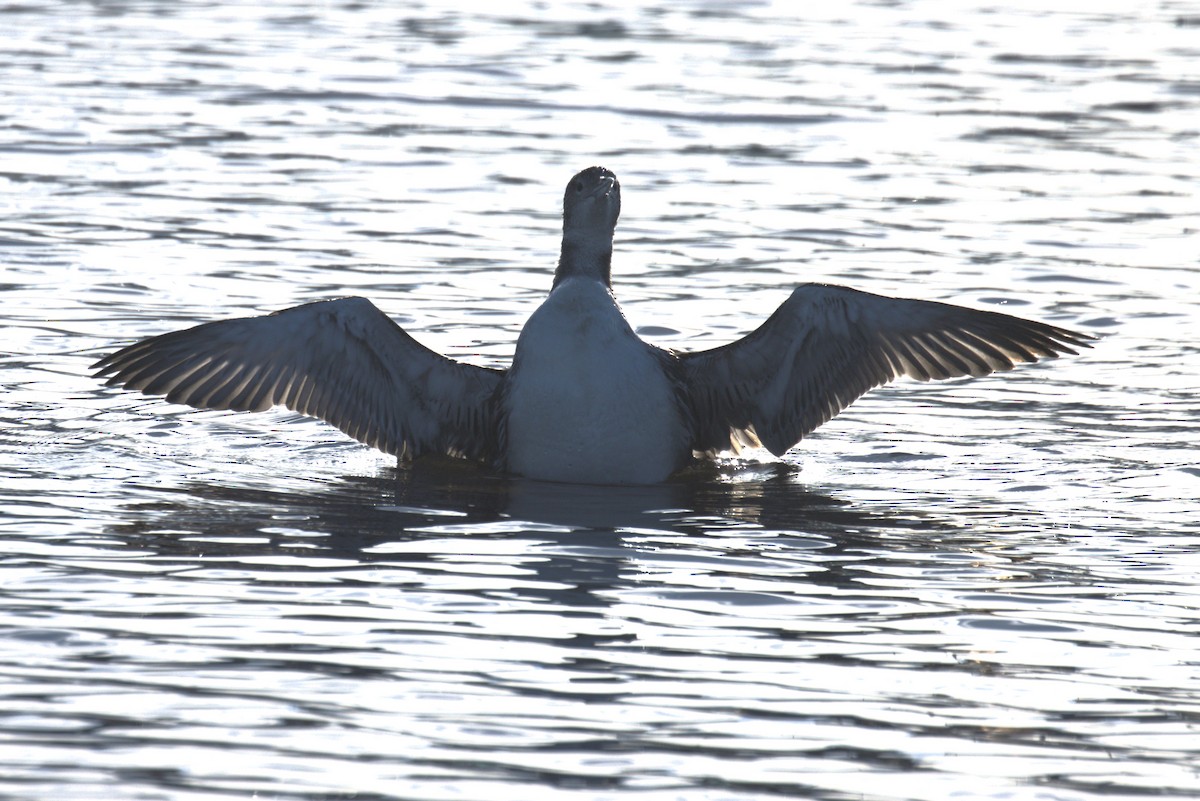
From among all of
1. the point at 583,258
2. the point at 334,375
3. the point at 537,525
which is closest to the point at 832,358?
the point at 583,258

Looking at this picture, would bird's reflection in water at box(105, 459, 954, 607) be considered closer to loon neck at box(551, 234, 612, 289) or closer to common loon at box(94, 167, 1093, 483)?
common loon at box(94, 167, 1093, 483)

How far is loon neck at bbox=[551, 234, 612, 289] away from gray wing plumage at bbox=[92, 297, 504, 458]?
61 centimetres

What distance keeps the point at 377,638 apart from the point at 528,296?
6.64 m

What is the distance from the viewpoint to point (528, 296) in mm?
13008

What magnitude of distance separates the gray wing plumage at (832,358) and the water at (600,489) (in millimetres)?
302

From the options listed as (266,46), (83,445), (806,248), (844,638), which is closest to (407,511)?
(83,445)

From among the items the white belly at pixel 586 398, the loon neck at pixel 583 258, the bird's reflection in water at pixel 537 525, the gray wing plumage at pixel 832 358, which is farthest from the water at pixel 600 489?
the loon neck at pixel 583 258

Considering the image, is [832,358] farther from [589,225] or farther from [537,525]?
[537,525]

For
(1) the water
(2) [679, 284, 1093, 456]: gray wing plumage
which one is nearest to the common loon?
(2) [679, 284, 1093, 456]: gray wing plumage

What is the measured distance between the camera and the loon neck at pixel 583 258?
31.4 ft

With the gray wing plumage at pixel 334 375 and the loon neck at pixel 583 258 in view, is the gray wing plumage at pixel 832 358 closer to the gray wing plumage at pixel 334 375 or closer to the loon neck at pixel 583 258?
the loon neck at pixel 583 258

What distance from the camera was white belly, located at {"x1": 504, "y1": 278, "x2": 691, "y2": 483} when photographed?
9109 mm

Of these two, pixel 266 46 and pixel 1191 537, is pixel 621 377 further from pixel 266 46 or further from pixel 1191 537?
pixel 266 46

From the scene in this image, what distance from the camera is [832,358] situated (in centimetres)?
965
